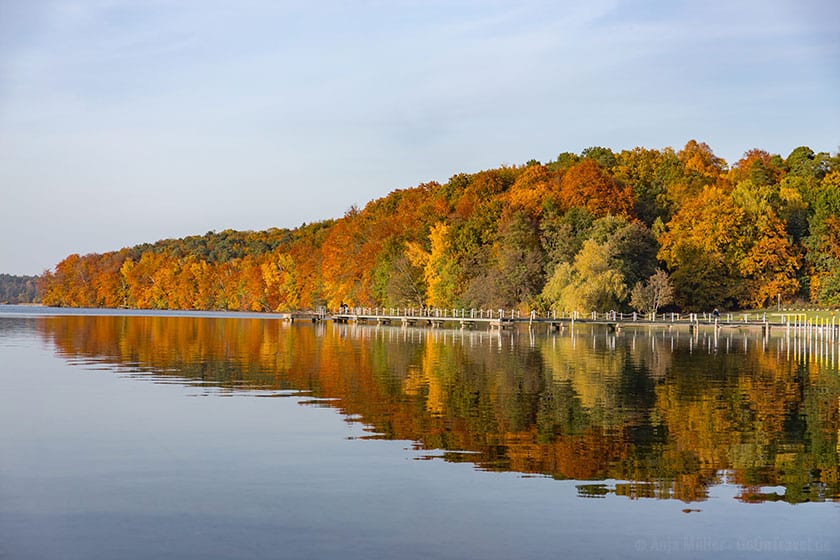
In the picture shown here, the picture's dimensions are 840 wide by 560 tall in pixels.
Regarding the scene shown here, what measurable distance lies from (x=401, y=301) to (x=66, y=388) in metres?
64.5

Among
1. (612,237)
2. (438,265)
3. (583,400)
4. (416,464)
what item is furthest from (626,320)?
(416,464)

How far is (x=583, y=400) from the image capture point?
73.3 ft

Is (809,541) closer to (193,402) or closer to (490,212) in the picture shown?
(193,402)

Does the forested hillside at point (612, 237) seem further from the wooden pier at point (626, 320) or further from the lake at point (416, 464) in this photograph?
the lake at point (416, 464)

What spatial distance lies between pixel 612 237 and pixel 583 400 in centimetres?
4879

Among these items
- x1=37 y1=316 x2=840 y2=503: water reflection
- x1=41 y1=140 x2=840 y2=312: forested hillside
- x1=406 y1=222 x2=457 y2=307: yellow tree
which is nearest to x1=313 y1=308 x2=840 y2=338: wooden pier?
x1=41 y1=140 x2=840 y2=312: forested hillside

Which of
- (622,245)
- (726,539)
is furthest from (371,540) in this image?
(622,245)

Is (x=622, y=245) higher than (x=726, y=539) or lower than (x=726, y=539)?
higher

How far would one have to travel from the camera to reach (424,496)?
12.1 meters

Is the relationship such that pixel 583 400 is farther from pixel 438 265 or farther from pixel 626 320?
pixel 438 265

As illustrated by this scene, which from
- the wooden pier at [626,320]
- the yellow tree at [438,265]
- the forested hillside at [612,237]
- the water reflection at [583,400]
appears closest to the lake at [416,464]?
the water reflection at [583,400]

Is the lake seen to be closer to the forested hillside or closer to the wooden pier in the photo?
the wooden pier

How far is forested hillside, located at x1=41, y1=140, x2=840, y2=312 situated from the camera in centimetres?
7231

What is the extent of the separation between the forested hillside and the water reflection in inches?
1010
